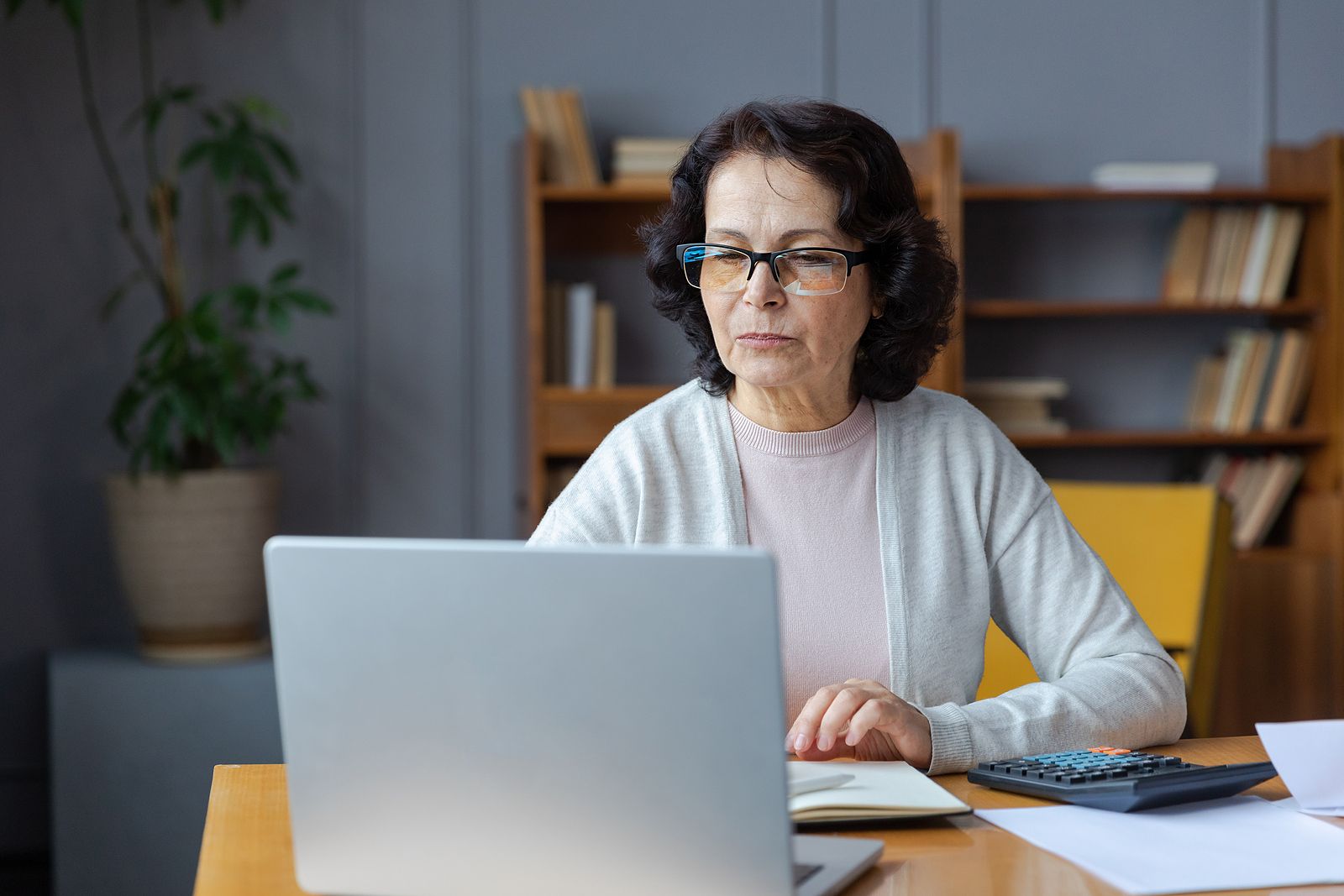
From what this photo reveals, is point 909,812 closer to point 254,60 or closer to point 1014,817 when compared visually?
point 1014,817

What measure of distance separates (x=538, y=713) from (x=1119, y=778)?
569 millimetres

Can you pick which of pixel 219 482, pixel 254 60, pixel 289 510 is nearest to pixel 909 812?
pixel 219 482

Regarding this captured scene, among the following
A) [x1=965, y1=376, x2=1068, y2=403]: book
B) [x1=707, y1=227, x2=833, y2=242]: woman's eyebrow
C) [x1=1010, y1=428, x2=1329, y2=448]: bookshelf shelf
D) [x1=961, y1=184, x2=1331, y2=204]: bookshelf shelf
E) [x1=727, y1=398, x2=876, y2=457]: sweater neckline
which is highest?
[x1=961, y1=184, x2=1331, y2=204]: bookshelf shelf

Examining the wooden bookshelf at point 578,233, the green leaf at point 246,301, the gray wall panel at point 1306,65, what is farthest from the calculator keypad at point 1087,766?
the gray wall panel at point 1306,65

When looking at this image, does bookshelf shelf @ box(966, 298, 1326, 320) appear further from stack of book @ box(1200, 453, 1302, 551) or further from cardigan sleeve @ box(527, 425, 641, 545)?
cardigan sleeve @ box(527, 425, 641, 545)

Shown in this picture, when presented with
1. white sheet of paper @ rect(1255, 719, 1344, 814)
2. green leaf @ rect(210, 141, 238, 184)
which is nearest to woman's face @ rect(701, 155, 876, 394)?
white sheet of paper @ rect(1255, 719, 1344, 814)

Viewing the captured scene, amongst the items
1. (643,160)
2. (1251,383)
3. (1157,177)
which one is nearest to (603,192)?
(643,160)

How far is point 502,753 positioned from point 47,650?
10.0 ft

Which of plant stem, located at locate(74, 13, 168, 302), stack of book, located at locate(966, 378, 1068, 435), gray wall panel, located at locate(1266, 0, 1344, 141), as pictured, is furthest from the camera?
gray wall panel, located at locate(1266, 0, 1344, 141)

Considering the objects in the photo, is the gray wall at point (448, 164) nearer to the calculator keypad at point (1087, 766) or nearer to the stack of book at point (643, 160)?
the stack of book at point (643, 160)

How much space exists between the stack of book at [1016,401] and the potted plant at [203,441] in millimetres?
1733

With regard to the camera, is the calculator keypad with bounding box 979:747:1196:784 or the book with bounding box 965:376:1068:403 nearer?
the calculator keypad with bounding box 979:747:1196:784

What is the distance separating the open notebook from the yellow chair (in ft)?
5.17

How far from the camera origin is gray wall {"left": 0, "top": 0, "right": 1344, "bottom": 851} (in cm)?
341
